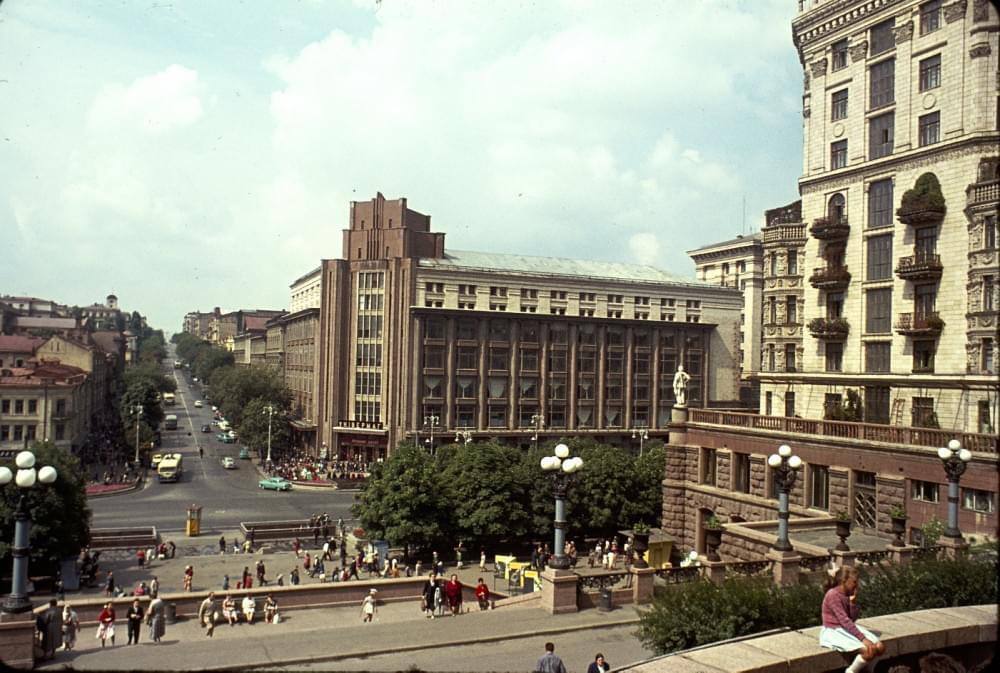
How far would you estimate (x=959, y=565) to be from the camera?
45.7ft

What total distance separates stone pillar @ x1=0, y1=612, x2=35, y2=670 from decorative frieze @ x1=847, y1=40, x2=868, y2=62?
37.5 m

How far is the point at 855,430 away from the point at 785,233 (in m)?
12.7

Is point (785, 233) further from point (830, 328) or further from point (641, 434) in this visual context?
point (641, 434)

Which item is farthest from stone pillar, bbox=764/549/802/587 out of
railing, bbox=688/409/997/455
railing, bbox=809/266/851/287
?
railing, bbox=809/266/851/287

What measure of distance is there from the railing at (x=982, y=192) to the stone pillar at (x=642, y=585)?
20.6 metres

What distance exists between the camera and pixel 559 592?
2000 centimetres

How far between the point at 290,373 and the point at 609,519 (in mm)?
69045

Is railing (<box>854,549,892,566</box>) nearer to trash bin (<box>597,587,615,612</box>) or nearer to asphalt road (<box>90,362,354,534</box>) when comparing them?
trash bin (<box>597,587,615,612</box>)

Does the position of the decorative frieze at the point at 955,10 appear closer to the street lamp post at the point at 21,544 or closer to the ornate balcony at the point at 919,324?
the ornate balcony at the point at 919,324

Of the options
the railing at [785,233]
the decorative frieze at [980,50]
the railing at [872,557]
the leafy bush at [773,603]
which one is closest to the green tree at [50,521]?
the leafy bush at [773,603]

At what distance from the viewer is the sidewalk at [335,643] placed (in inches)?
654

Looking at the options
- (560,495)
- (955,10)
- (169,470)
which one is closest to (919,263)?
(955,10)

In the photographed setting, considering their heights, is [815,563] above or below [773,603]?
below

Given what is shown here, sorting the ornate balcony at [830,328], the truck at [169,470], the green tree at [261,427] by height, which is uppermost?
the ornate balcony at [830,328]
